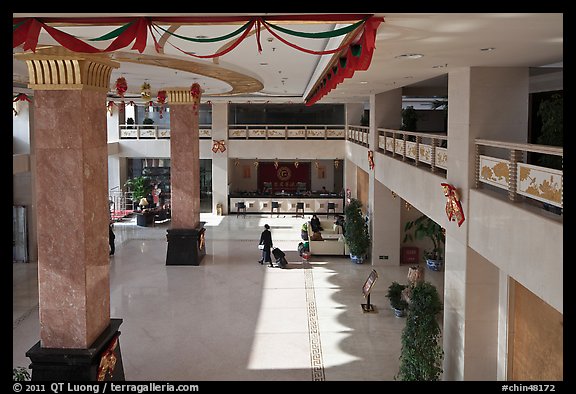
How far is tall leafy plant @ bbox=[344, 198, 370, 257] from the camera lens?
16094mm

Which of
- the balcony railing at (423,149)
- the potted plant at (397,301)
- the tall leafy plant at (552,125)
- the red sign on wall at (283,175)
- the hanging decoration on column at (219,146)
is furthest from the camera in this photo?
the red sign on wall at (283,175)

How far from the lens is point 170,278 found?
48.1 feet

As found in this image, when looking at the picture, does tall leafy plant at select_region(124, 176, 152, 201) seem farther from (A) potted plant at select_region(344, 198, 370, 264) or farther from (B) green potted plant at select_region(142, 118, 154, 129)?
(A) potted plant at select_region(344, 198, 370, 264)

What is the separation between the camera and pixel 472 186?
25.6 feet

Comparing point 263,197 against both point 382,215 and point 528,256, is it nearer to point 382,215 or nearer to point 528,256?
point 382,215

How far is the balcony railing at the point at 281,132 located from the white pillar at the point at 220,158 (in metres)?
0.43

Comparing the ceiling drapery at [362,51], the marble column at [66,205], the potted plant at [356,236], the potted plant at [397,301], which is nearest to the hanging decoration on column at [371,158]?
the potted plant at [356,236]

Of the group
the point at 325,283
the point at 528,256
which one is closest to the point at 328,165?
the point at 325,283

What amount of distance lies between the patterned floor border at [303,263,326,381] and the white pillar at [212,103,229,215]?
11460 mm

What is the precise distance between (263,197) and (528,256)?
2061cm

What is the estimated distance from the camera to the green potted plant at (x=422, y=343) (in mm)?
7930

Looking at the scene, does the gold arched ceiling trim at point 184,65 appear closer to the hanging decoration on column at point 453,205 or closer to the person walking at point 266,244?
the person walking at point 266,244

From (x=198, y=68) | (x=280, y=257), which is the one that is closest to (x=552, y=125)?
(x=198, y=68)

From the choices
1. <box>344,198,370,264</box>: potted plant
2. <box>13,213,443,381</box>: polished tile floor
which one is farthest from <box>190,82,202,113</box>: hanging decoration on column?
<box>344,198,370,264</box>: potted plant
